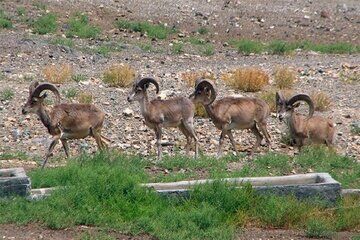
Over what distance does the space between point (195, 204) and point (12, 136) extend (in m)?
6.87

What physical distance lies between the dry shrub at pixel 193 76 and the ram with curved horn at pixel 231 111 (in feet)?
15.7

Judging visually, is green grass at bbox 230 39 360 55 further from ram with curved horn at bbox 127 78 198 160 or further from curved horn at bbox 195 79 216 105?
ram with curved horn at bbox 127 78 198 160

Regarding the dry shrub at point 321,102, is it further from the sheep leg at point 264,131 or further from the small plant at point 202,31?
the small plant at point 202,31

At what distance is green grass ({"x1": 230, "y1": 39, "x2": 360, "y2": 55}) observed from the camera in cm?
3189

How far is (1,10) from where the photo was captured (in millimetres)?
33312

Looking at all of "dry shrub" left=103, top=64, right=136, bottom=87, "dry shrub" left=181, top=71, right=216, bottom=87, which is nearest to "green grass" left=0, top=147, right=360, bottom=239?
"dry shrub" left=103, top=64, right=136, bottom=87

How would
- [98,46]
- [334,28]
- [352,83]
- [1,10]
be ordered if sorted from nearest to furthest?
[352,83] → [98,46] → [1,10] → [334,28]

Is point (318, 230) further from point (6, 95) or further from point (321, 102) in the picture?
point (6, 95)

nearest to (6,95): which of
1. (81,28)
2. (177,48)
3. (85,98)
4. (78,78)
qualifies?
(85,98)

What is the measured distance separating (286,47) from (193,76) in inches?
369

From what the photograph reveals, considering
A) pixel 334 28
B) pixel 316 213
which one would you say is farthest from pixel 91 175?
pixel 334 28

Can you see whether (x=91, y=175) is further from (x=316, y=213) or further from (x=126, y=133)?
(x=126, y=133)

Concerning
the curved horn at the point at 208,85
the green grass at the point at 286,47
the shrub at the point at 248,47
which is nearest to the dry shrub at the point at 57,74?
the curved horn at the point at 208,85

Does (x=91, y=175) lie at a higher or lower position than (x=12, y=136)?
higher
